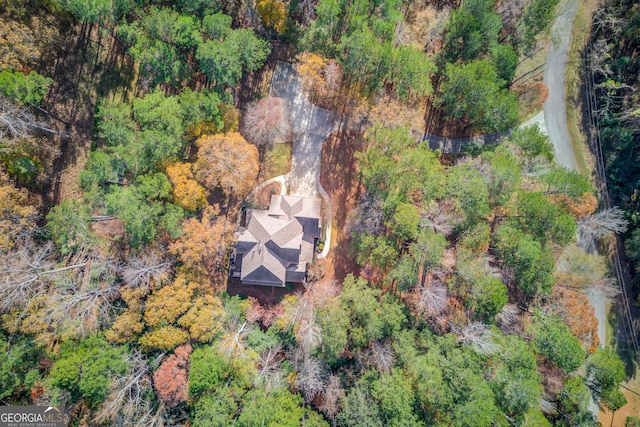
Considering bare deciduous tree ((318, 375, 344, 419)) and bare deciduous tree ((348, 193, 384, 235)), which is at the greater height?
bare deciduous tree ((348, 193, 384, 235))

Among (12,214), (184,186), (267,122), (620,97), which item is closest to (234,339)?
(184,186)

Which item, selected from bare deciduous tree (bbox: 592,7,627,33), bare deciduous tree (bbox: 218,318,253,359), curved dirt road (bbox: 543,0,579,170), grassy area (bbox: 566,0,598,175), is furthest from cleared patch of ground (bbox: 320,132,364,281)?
bare deciduous tree (bbox: 592,7,627,33)

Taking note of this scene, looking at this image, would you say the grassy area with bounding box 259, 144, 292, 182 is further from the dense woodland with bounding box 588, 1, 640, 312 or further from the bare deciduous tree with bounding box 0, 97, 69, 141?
the dense woodland with bounding box 588, 1, 640, 312

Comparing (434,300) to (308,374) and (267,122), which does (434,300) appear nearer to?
(308,374)

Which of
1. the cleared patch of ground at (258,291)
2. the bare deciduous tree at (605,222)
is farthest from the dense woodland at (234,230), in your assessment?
the cleared patch of ground at (258,291)

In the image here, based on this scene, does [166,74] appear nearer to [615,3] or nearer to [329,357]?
[329,357]

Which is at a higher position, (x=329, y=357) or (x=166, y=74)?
(x=166, y=74)

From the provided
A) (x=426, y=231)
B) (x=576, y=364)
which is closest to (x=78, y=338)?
(x=426, y=231)
